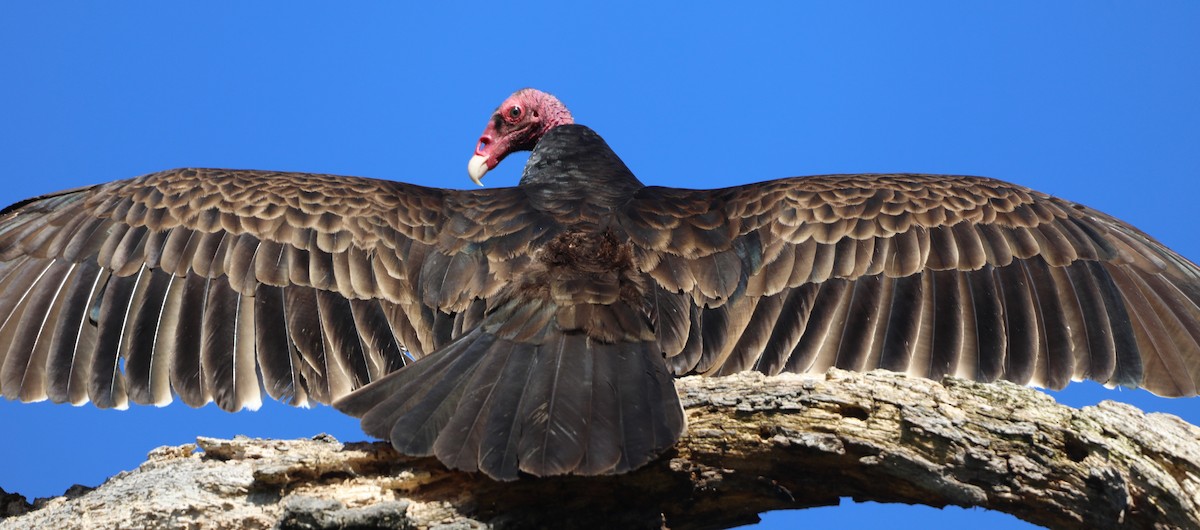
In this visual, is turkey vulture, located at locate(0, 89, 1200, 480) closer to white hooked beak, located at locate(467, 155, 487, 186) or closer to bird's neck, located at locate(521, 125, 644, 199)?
bird's neck, located at locate(521, 125, 644, 199)

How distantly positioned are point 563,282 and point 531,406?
80cm

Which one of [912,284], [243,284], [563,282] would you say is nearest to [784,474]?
[563,282]

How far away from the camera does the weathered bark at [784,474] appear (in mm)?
4062

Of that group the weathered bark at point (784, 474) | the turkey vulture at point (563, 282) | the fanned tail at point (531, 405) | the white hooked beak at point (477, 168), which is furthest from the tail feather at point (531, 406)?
the white hooked beak at point (477, 168)

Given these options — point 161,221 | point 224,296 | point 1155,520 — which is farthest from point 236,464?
Result: point 1155,520

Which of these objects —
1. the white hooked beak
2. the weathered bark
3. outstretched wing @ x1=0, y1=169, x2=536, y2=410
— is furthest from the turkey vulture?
the white hooked beak

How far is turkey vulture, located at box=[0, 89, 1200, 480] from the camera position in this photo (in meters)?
4.93

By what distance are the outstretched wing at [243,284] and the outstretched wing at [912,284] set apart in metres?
0.77

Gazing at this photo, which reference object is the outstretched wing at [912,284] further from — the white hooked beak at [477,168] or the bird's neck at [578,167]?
the white hooked beak at [477,168]

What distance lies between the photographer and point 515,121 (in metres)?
8.56

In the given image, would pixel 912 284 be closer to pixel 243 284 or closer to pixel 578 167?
pixel 578 167

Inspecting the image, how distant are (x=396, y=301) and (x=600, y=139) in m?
1.96

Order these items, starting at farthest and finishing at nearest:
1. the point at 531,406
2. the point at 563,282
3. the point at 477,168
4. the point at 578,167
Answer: the point at 477,168
the point at 578,167
the point at 563,282
the point at 531,406

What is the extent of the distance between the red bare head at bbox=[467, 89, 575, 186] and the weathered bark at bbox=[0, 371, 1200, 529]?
4.49 metres
